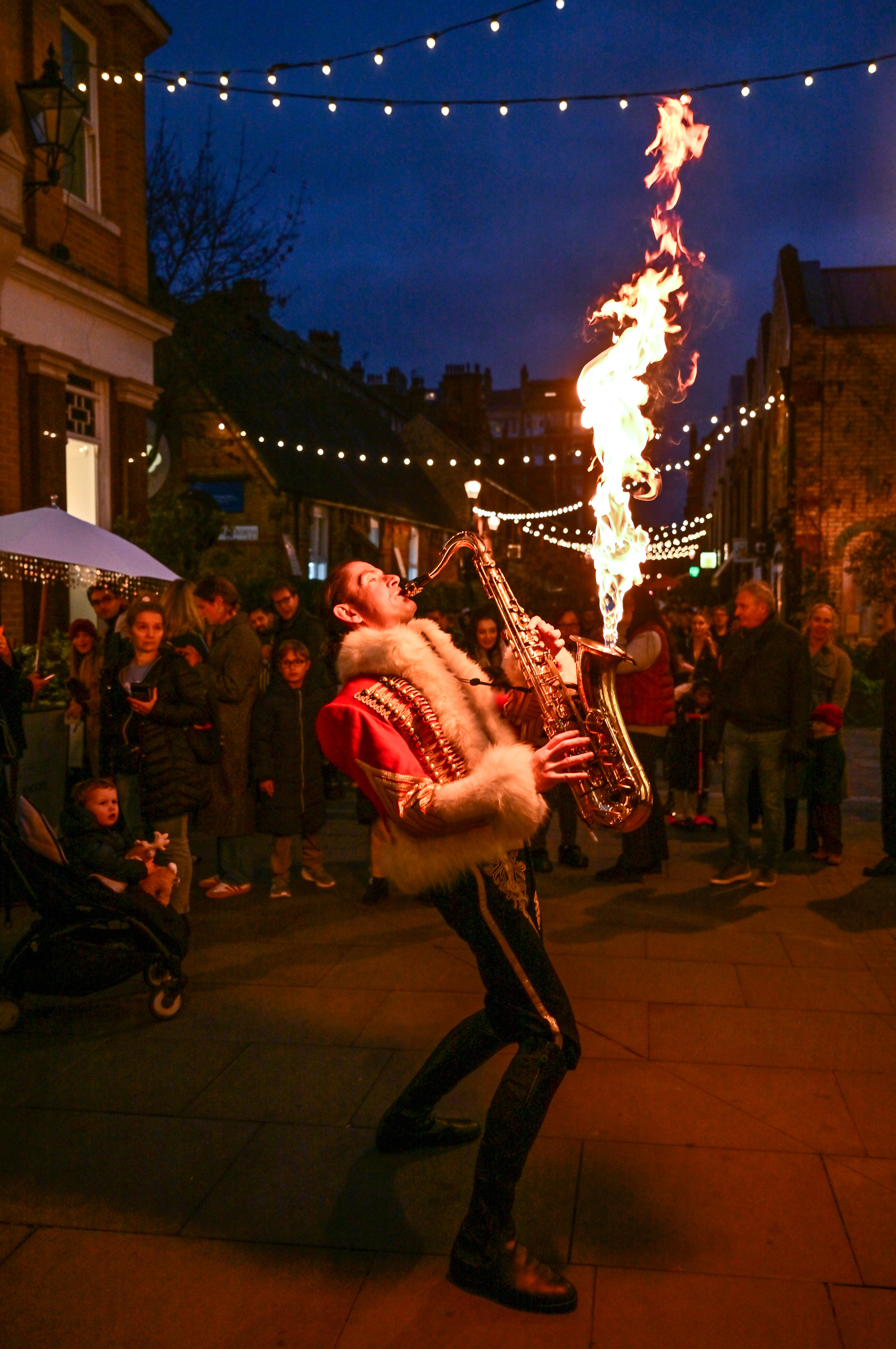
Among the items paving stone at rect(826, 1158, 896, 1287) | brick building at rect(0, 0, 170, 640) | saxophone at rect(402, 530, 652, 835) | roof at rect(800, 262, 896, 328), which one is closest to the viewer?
paving stone at rect(826, 1158, 896, 1287)

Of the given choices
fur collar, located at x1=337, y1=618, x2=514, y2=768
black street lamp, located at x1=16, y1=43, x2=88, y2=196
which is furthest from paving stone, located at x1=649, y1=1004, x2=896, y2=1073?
black street lamp, located at x1=16, y1=43, x2=88, y2=196

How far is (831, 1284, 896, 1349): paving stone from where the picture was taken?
8.77 feet

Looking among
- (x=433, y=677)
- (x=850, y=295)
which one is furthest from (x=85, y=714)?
(x=850, y=295)

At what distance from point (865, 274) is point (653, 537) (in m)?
20.8

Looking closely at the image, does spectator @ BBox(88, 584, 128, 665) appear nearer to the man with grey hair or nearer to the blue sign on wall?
the man with grey hair

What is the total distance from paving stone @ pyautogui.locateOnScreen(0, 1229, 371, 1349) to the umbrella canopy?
538 cm

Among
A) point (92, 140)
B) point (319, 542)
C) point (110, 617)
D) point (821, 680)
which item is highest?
point (92, 140)

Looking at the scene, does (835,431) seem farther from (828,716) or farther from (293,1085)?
(293,1085)

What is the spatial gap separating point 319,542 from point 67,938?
24278 millimetres

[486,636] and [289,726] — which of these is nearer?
[289,726]

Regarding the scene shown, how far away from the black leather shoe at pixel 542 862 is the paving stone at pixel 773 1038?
2685mm

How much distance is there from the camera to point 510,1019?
10.2 feet

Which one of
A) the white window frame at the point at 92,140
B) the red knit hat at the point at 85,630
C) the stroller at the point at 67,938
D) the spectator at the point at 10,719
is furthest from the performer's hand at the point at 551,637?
the white window frame at the point at 92,140

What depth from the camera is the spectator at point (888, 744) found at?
7430mm
